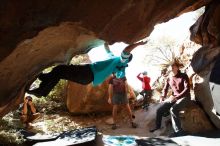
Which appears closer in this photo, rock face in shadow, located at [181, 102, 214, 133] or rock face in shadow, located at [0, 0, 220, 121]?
rock face in shadow, located at [0, 0, 220, 121]

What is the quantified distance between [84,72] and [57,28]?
1658 mm

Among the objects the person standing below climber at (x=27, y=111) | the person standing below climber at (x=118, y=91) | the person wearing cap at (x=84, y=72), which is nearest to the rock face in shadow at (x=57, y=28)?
the person wearing cap at (x=84, y=72)

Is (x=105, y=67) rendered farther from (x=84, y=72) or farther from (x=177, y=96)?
(x=177, y=96)

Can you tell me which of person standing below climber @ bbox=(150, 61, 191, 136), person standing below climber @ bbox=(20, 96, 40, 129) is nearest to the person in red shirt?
person standing below climber @ bbox=(150, 61, 191, 136)

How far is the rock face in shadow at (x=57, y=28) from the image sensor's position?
187 inches

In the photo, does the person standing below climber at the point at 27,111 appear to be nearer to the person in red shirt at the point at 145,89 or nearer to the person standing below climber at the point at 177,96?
the person in red shirt at the point at 145,89

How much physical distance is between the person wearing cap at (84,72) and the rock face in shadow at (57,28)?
0.27m

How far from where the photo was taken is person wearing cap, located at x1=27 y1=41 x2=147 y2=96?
6.57 meters

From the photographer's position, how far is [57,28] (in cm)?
531

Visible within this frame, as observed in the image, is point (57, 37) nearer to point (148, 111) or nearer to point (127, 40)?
point (127, 40)

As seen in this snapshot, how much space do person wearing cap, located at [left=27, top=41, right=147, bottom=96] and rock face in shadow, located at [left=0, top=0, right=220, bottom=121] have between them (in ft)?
0.90

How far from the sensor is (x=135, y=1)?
5777 mm

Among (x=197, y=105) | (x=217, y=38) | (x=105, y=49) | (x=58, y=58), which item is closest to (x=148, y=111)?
(x=197, y=105)

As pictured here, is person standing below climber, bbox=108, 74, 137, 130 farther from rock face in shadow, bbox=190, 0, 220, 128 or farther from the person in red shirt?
rock face in shadow, bbox=190, 0, 220, 128
